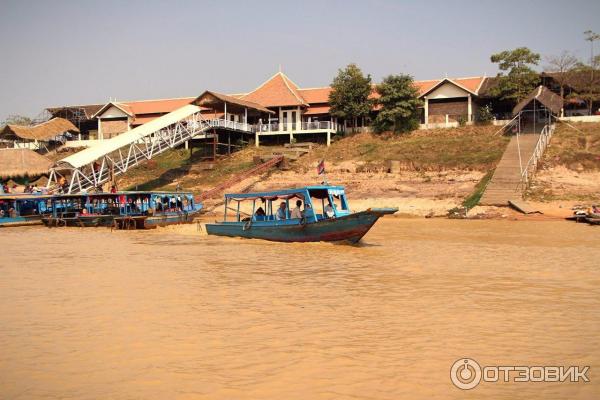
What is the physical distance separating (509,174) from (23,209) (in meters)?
26.4

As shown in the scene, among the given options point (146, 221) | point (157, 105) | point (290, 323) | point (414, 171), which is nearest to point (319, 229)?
point (290, 323)

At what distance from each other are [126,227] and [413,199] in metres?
14.2

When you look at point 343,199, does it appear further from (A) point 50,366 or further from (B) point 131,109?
(B) point 131,109

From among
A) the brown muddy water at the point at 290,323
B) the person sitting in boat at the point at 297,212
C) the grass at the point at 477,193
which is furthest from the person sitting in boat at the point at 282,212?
the grass at the point at 477,193

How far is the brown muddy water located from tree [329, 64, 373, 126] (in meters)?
28.0

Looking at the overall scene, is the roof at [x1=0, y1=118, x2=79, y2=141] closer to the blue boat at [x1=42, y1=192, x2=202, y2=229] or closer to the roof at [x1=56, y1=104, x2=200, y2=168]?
the roof at [x1=56, y1=104, x2=200, y2=168]

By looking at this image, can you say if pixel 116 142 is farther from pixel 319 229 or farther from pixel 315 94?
pixel 319 229

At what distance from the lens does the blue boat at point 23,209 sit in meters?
27.8

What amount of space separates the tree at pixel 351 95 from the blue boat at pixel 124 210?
1723cm

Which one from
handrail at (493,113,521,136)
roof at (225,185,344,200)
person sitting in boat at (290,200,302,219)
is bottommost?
person sitting in boat at (290,200,302,219)

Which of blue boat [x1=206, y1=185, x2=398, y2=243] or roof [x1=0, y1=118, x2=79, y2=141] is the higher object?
roof [x1=0, y1=118, x2=79, y2=141]

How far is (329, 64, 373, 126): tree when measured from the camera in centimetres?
4128

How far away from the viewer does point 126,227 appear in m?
24.4

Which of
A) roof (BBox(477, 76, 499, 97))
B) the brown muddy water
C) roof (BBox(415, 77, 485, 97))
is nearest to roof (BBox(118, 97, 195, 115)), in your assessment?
roof (BBox(415, 77, 485, 97))
